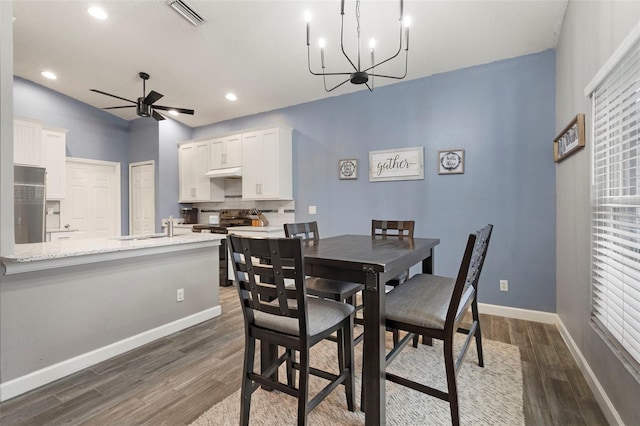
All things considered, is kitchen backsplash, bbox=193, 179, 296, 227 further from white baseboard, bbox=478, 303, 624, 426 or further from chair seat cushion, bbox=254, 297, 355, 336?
chair seat cushion, bbox=254, 297, 355, 336

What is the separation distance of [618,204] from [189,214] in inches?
229

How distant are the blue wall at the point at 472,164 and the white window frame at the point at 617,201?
1224 millimetres

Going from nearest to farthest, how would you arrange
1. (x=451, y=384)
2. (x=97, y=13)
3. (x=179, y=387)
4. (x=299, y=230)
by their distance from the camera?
(x=451, y=384)
(x=179, y=387)
(x=299, y=230)
(x=97, y=13)

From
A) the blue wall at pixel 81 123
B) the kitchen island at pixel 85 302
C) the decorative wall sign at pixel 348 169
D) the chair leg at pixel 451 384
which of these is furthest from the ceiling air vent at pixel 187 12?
the blue wall at pixel 81 123

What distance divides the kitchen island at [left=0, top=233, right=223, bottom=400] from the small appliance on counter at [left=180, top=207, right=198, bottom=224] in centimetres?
297

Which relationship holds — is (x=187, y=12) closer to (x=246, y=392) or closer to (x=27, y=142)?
(x=246, y=392)

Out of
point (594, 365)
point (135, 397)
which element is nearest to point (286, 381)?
point (135, 397)

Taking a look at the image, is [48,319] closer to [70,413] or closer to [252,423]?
[70,413]

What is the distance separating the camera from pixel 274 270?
1369 millimetres

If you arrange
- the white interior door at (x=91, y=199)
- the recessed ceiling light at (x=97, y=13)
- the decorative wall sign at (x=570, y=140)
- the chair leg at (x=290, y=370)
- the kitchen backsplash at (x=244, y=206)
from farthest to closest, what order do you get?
the white interior door at (x=91, y=199)
the kitchen backsplash at (x=244, y=206)
the recessed ceiling light at (x=97, y=13)
the decorative wall sign at (x=570, y=140)
the chair leg at (x=290, y=370)

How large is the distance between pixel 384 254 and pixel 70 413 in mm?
1989

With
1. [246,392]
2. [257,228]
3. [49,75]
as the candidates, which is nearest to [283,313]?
[246,392]

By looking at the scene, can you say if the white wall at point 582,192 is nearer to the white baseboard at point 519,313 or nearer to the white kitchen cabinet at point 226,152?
the white baseboard at point 519,313

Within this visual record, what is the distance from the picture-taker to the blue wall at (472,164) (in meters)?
3.05
